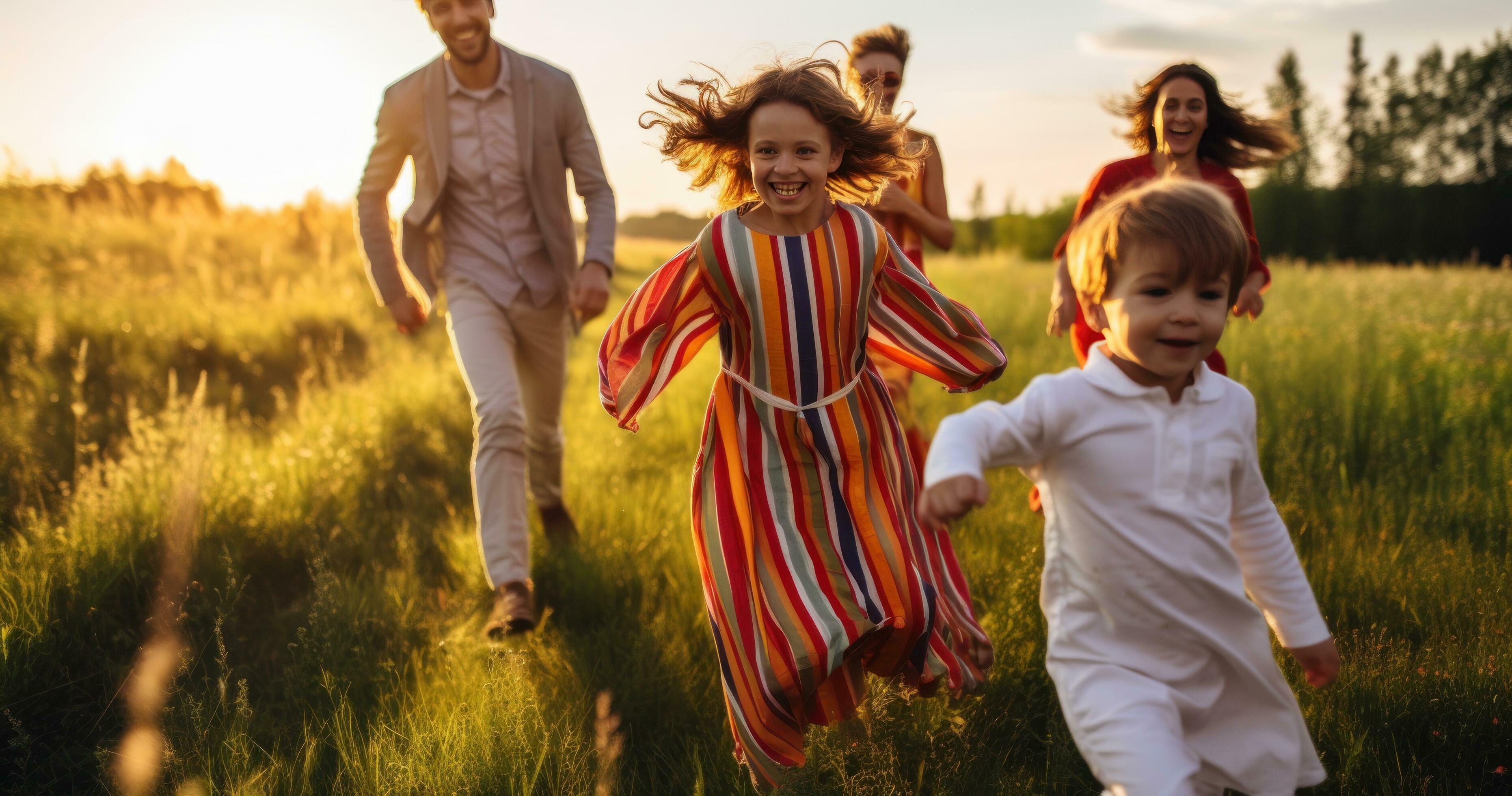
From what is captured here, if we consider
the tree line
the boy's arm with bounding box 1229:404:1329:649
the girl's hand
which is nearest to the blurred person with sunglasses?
the girl's hand

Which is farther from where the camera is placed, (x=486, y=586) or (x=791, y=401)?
(x=486, y=586)

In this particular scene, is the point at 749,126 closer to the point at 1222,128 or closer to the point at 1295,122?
the point at 1222,128

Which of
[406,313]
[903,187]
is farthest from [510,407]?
[903,187]

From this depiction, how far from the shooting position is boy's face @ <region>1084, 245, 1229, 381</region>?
1936mm

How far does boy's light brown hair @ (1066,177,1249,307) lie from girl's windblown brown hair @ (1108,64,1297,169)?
254 cm

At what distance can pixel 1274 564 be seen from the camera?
210cm

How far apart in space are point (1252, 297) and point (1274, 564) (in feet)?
7.87

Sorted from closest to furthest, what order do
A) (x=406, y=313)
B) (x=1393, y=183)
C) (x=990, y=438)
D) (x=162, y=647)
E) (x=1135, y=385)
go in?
(x=990, y=438) → (x=1135, y=385) → (x=162, y=647) → (x=406, y=313) → (x=1393, y=183)

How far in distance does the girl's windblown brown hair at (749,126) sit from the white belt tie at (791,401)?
60 centimetres

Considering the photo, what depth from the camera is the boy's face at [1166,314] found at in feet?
6.35

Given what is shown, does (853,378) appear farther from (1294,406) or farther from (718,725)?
(1294,406)

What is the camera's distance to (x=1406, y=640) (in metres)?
3.08

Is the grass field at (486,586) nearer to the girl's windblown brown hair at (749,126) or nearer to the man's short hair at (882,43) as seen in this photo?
the girl's windblown brown hair at (749,126)

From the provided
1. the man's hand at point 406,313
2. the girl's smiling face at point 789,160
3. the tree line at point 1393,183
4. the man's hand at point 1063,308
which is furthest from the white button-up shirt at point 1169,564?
the tree line at point 1393,183
